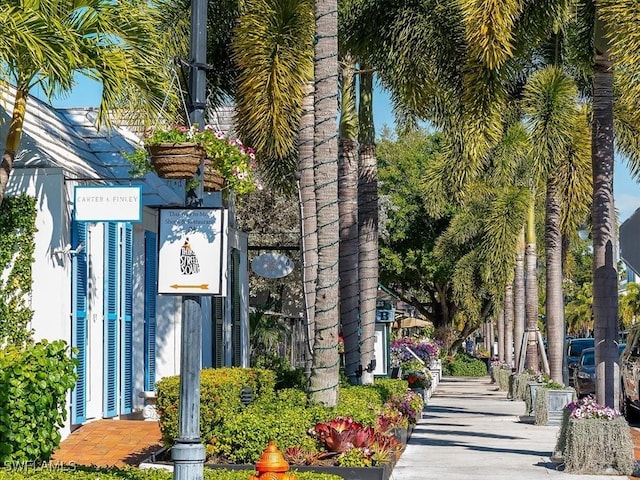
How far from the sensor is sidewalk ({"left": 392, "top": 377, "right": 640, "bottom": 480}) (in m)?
13.9

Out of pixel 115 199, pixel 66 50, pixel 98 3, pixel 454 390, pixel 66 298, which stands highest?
pixel 98 3

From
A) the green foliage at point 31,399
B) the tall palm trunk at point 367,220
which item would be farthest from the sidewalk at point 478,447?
the green foliage at point 31,399

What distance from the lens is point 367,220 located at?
2122 cm

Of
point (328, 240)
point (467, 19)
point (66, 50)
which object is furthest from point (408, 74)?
point (66, 50)

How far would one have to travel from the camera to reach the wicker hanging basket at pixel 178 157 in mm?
8609

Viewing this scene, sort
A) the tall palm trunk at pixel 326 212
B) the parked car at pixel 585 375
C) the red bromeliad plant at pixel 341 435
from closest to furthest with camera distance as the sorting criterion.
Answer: the red bromeliad plant at pixel 341 435
the tall palm trunk at pixel 326 212
the parked car at pixel 585 375

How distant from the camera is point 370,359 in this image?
20.2 metres

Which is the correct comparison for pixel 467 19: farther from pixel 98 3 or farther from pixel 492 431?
pixel 492 431

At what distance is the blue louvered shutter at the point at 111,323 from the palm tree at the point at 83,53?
311 centimetres

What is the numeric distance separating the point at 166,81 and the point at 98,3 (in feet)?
4.16

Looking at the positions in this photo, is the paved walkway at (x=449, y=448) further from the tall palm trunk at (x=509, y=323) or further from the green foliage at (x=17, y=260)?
the tall palm trunk at (x=509, y=323)

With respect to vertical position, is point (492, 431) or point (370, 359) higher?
point (370, 359)

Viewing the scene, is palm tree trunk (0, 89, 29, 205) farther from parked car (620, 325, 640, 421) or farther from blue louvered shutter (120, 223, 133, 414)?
parked car (620, 325, 640, 421)

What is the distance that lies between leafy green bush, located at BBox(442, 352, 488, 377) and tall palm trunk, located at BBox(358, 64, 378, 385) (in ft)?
105
